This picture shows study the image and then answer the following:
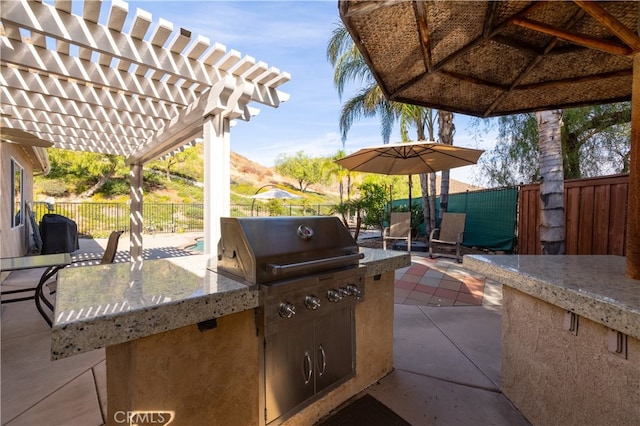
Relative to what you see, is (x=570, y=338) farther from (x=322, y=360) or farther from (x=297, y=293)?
(x=297, y=293)

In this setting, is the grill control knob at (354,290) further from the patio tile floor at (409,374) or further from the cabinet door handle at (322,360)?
the patio tile floor at (409,374)

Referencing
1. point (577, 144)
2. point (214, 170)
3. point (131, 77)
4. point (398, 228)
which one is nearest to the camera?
point (214, 170)

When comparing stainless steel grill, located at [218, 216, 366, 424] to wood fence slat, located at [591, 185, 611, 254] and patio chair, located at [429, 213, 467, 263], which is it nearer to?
wood fence slat, located at [591, 185, 611, 254]

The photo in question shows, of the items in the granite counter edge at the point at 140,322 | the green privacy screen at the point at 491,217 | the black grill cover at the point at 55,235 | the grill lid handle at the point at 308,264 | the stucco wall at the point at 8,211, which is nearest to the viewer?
the granite counter edge at the point at 140,322

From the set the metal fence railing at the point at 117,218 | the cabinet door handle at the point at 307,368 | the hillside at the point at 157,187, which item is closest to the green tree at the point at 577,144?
the hillside at the point at 157,187

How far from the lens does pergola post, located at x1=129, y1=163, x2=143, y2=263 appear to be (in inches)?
257

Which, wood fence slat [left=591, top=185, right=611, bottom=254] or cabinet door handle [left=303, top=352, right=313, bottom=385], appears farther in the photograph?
wood fence slat [left=591, top=185, right=611, bottom=254]

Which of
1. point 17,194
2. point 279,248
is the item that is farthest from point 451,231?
point 17,194

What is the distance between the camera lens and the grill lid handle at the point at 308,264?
1.27m

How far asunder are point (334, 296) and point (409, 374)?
119cm

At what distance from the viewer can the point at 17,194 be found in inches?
270

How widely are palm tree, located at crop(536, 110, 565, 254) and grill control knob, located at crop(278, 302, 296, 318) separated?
3680 millimetres

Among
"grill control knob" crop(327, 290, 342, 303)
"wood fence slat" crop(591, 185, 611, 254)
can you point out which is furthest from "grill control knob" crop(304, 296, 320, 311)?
"wood fence slat" crop(591, 185, 611, 254)

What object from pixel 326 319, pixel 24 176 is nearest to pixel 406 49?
pixel 326 319
